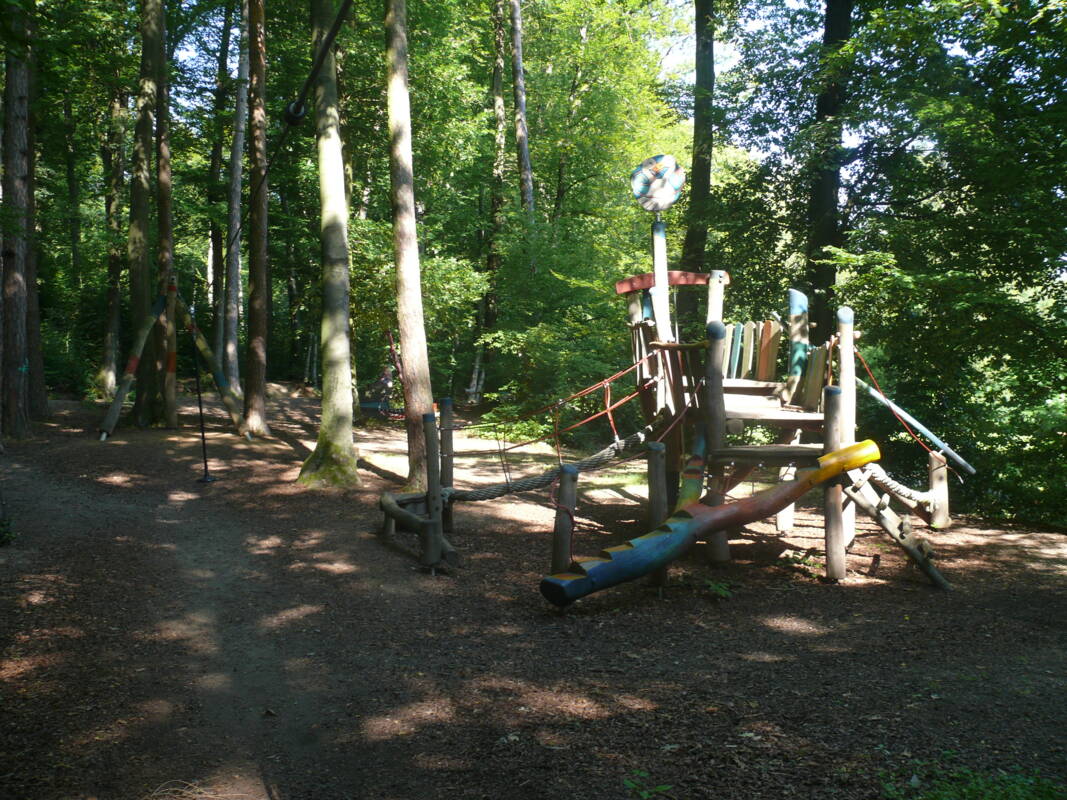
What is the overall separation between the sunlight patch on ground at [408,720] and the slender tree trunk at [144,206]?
13.7m

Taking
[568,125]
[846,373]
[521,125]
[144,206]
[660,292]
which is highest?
[568,125]

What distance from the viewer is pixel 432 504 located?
27.7 feet

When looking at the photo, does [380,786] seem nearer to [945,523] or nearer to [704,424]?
[704,424]

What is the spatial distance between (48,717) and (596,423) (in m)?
15.4

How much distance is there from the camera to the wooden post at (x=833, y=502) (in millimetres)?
7551

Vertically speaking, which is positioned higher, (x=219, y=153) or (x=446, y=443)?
(x=219, y=153)

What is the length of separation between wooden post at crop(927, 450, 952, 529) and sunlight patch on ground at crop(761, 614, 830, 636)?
2871 millimetres

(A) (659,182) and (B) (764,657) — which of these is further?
(A) (659,182)

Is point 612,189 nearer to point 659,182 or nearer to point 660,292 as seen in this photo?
point 659,182

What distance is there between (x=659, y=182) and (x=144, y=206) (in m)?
12.6

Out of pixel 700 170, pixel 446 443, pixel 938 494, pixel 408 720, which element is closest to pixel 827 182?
pixel 700 170

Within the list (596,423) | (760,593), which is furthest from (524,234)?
(760,593)

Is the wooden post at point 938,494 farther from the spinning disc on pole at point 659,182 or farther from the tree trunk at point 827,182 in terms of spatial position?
the tree trunk at point 827,182

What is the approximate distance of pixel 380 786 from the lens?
395cm
